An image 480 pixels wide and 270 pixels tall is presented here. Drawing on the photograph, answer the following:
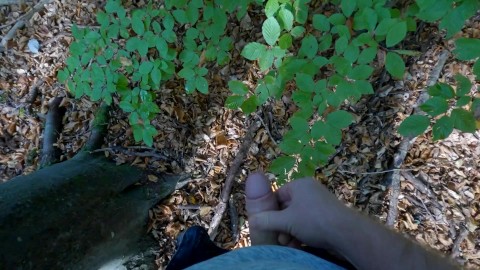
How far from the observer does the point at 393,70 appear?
1.33m

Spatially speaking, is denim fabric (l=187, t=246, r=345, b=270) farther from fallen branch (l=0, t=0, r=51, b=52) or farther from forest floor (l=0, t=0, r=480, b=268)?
fallen branch (l=0, t=0, r=51, b=52)

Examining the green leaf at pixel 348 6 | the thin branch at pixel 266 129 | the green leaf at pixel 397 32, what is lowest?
the thin branch at pixel 266 129

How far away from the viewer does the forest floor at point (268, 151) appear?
2.02 m

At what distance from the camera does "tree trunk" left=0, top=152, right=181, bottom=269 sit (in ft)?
4.13

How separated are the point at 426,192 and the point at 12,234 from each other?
1.74 m

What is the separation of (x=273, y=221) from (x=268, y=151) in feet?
3.62

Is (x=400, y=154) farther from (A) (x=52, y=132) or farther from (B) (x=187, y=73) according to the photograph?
(A) (x=52, y=132)

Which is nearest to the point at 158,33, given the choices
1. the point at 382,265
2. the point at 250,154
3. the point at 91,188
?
the point at 91,188

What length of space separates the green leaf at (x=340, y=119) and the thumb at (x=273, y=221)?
15.7 inches

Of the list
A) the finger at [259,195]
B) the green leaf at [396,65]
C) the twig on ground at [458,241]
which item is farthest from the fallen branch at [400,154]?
the finger at [259,195]

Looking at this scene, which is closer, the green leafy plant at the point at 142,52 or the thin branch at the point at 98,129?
the green leafy plant at the point at 142,52

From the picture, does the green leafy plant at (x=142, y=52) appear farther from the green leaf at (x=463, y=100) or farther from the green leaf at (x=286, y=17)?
the green leaf at (x=463, y=100)

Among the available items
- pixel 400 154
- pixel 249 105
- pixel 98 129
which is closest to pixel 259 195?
pixel 249 105

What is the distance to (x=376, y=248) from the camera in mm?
980
